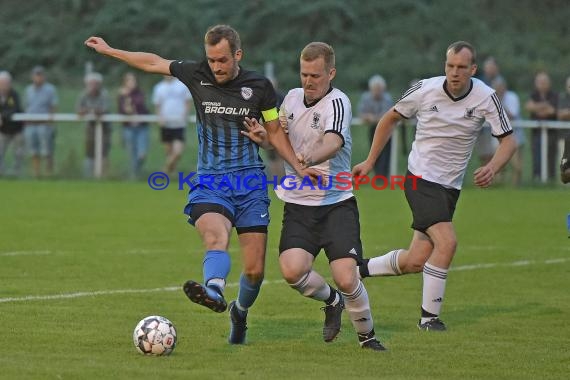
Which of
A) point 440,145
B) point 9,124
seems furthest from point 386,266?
point 9,124

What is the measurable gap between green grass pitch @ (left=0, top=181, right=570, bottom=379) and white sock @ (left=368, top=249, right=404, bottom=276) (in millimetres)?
Answer: 342

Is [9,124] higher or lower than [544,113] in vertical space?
lower

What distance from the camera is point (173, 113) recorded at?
25078 mm

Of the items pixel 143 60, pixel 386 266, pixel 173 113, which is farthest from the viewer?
pixel 173 113

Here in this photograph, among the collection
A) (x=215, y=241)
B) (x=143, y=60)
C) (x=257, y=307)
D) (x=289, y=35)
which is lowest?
(x=257, y=307)

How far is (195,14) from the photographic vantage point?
35219 millimetres

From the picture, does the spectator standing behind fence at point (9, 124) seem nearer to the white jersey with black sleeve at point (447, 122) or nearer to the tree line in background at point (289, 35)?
the tree line in background at point (289, 35)

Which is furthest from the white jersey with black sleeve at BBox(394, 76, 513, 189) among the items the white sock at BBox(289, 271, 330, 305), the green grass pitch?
the white sock at BBox(289, 271, 330, 305)

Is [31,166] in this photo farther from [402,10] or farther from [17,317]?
[17,317]

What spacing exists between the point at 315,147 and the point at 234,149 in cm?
57

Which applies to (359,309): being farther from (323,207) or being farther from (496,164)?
(496,164)

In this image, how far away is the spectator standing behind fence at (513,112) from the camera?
924 inches

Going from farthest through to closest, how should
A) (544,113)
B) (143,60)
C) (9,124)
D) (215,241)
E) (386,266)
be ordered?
(9,124), (544,113), (386,266), (143,60), (215,241)

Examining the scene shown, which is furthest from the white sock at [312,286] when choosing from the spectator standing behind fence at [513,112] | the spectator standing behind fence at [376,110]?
the spectator standing behind fence at [376,110]
